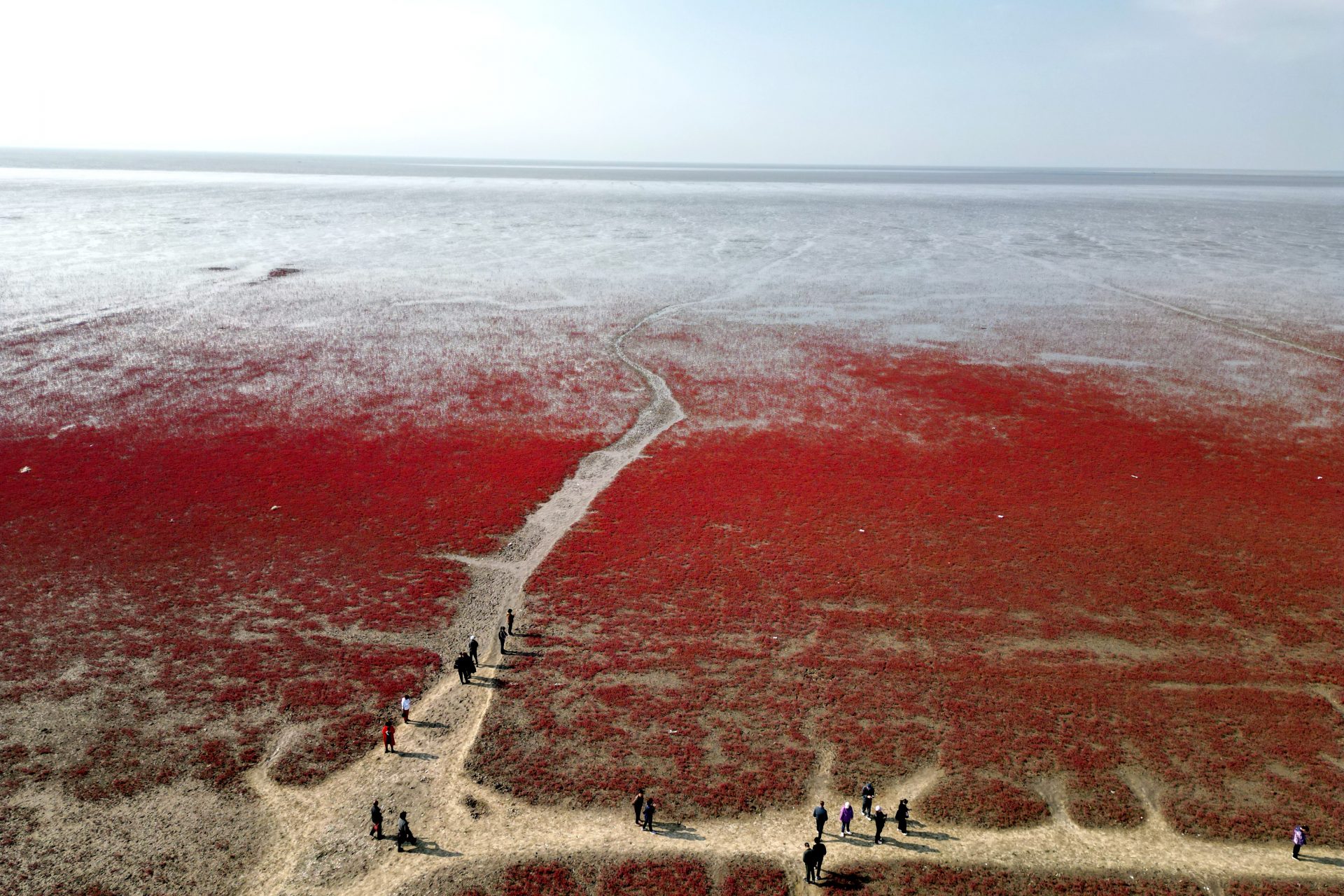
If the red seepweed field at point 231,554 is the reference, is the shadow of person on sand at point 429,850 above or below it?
below

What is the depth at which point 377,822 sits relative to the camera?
21.4 metres

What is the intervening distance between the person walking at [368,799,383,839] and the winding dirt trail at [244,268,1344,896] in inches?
7.5

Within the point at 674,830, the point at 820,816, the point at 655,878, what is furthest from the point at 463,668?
the point at 820,816

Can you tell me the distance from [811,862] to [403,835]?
35.9 feet

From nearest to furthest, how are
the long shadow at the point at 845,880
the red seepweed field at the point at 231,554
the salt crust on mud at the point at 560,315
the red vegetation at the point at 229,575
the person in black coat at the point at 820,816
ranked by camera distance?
1. the long shadow at the point at 845,880
2. the person in black coat at the point at 820,816
3. the red seepweed field at the point at 231,554
4. the red vegetation at the point at 229,575
5. the salt crust on mud at the point at 560,315

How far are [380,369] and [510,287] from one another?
37.3 meters

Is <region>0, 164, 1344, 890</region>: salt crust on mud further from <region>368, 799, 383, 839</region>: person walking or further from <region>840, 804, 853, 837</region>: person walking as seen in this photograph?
<region>840, 804, 853, 837</region>: person walking

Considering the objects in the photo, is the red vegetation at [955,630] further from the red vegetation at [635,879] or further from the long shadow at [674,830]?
the red vegetation at [635,879]

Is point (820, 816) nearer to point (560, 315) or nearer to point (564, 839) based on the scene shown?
point (564, 839)

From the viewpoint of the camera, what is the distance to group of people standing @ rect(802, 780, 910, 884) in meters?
20.3

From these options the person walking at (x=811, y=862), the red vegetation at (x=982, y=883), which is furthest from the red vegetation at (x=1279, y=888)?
the person walking at (x=811, y=862)

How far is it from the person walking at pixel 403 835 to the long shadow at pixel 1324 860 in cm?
2423

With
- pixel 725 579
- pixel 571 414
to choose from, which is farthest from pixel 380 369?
pixel 725 579

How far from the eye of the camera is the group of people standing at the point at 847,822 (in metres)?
20.3
